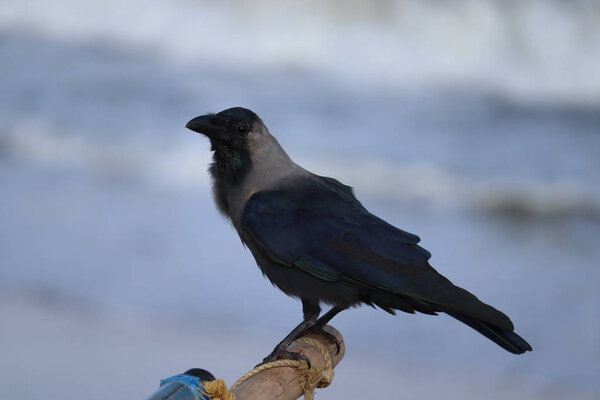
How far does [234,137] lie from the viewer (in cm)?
173

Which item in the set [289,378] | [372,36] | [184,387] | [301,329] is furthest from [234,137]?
[372,36]

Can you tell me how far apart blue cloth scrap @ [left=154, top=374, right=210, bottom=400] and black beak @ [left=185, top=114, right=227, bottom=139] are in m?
0.55

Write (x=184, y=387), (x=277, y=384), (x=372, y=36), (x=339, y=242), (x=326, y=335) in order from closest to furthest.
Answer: (x=184, y=387)
(x=277, y=384)
(x=339, y=242)
(x=326, y=335)
(x=372, y=36)

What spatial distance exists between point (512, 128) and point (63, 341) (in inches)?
116

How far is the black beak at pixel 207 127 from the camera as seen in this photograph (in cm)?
169

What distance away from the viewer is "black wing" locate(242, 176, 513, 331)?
5.16 feet

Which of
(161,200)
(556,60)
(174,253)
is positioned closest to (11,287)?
(174,253)

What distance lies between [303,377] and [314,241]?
267 millimetres

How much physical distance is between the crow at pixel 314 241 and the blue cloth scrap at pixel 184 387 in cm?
31

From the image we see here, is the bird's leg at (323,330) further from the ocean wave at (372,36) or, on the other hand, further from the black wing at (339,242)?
the ocean wave at (372,36)

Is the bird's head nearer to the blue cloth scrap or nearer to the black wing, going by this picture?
the black wing

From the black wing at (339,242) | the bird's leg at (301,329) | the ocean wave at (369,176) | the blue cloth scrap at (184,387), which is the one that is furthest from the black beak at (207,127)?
the ocean wave at (369,176)

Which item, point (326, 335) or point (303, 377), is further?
point (326, 335)

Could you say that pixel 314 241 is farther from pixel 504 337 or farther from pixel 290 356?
pixel 504 337
